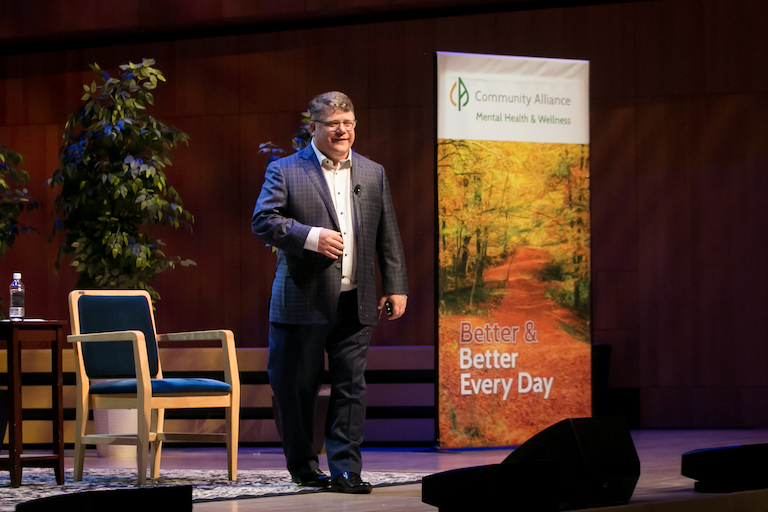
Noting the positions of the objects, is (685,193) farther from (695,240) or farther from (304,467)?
(304,467)

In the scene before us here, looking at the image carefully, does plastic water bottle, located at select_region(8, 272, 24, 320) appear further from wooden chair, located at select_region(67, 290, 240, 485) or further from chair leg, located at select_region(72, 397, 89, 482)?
chair leg, located at select_region(72, 397, 89, 482)

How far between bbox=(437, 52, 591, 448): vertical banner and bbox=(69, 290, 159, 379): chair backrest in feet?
4.41

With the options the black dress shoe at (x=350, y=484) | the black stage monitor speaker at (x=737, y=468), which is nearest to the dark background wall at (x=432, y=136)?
the black dress shoe at (x=350, y=484)

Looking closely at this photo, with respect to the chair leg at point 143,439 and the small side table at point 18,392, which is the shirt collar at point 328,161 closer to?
the chair leg at point 143,439

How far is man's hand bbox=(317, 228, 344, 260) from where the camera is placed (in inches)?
123

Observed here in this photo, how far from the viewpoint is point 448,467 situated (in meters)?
4.12

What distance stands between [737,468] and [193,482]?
6.66 feet

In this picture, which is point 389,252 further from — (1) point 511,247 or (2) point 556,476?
(2) point 556,476

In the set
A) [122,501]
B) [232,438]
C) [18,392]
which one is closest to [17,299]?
[18,392]

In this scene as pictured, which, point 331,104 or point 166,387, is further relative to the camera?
point 166,387

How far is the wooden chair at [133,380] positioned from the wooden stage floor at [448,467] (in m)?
0.60

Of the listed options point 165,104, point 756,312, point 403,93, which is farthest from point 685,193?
point 165,104

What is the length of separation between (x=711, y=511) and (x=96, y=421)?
3.74m

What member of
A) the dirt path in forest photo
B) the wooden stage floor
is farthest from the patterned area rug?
the dirt path in forest photo
